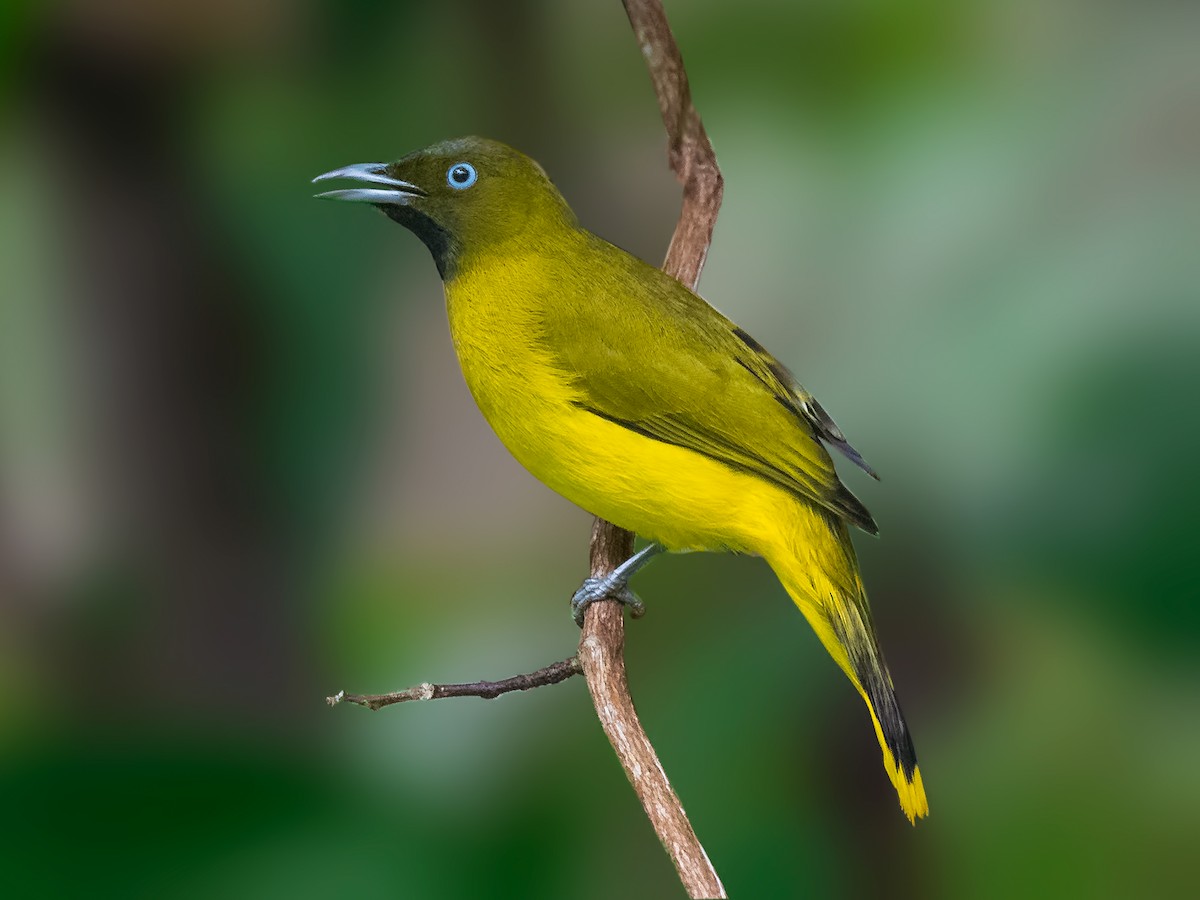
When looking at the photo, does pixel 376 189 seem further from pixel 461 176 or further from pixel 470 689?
pixel 470 689

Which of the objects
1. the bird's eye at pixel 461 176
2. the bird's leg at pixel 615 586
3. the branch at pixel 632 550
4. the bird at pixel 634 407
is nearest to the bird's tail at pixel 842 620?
the bird at pixel 634 407

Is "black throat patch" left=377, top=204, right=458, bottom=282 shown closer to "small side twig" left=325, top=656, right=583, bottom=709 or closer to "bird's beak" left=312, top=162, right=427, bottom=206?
"bird's beak" left=312, top=162, right=427, bottom=206

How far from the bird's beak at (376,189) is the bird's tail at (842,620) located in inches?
35.4

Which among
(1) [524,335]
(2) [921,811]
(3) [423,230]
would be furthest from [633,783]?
(3) [423,230]

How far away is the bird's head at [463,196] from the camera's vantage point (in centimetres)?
233

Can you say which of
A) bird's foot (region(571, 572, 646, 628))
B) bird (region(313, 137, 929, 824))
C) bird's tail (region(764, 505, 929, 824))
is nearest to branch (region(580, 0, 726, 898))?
bird's foot (region(571, 572, 646, 628))

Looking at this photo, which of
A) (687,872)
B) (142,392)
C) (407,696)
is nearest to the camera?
(687,872)

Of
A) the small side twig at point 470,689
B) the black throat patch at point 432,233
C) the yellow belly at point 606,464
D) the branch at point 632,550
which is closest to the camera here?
the branch at point 632,550

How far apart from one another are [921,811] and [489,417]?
1.05m

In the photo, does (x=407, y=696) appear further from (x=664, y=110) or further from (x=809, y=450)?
(x=664, y=110)

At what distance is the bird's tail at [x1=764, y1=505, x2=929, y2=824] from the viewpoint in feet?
7.48

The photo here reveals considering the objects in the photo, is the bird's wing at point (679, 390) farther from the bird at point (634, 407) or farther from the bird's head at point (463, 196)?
the bird's head at point (463, 196)

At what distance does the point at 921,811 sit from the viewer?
7.67 ft

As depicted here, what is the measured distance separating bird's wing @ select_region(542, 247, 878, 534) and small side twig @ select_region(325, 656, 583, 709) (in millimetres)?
439
